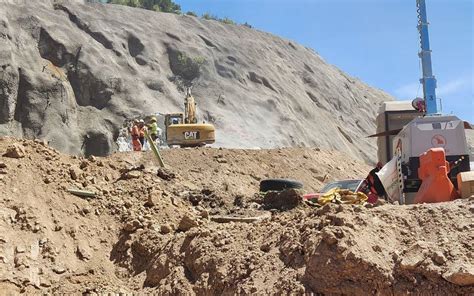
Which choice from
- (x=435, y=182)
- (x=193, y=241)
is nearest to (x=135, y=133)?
(x=193, y=241)

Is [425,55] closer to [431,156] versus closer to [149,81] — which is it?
[431,156]

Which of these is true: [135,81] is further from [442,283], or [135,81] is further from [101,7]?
[442,283]

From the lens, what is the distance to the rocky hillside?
30.8 metres

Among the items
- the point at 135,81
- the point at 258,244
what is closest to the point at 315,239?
the point at 258,244

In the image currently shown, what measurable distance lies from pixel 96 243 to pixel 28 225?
909 millimetres

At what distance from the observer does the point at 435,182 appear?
23.4ft

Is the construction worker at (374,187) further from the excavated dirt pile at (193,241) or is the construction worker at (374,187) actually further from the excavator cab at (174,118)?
the excavator cab at (174,118)

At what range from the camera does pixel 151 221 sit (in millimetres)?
8672

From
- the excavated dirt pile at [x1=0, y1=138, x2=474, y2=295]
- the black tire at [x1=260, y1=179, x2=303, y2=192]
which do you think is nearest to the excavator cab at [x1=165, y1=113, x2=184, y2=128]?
the black tire at [x1=260, y1=179, x2=303, y2=192]

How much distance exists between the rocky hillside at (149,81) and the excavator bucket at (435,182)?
78.8 feet

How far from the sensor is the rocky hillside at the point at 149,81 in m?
30.8

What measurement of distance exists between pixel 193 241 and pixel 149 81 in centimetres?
3038

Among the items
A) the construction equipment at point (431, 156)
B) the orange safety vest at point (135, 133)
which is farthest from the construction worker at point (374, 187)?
the orange safety vest at point (135, 133)

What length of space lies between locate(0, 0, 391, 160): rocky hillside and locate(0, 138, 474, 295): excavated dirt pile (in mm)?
20487
